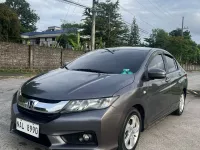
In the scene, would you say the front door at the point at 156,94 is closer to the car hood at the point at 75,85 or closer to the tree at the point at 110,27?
the car hood at the point at 75,85

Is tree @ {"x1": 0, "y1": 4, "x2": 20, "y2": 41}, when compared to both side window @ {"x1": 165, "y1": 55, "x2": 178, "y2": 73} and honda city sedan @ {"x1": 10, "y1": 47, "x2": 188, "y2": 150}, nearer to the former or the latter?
side window @ {"x1": 165, "y1": 55, "x2": 178, "y2": 73}

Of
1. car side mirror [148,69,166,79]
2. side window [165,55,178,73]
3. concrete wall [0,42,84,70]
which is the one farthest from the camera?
concrete wall [0,42,84,70]

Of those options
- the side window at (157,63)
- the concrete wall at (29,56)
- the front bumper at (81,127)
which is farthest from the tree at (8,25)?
the front bumper at (81,127)

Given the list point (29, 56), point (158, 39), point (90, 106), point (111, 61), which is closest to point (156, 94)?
point (111, 61)

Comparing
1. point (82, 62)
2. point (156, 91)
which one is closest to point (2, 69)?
point (82, 62)

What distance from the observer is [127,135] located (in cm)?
329

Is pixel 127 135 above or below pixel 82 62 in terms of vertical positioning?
below

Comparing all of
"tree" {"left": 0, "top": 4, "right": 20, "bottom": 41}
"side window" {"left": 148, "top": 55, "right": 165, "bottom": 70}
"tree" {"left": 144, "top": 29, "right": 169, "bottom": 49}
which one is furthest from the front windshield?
"tree" {"left": 144, "top": 29, "right": 169, "bottom": 49}

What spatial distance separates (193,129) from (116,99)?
2349 millimetres

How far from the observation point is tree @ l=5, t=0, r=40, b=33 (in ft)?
234

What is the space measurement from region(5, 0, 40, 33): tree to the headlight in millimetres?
71138

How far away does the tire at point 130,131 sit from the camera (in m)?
3.10

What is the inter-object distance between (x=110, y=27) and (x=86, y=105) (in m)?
38.4

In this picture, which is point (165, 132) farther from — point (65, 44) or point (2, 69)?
point (65, 44)
